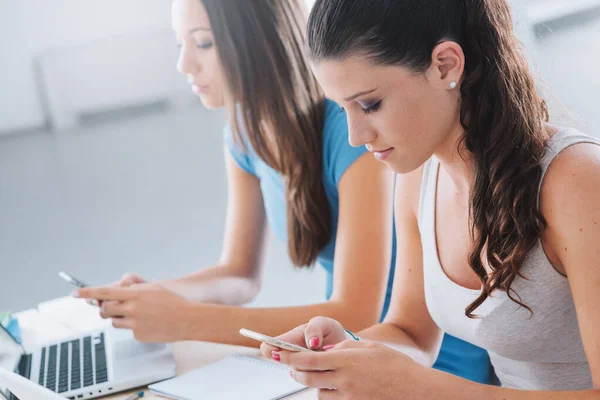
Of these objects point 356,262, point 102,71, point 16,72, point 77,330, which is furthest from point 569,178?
point 16,72

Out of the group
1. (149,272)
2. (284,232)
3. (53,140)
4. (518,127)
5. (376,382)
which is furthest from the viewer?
(53,140)

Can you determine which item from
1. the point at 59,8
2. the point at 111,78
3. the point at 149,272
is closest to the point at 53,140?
the point at 111,78

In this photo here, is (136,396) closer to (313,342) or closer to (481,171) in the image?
(313,342)

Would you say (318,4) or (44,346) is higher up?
(318,4)

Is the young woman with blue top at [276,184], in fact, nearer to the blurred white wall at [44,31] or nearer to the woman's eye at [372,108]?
the woman's eye at [372,108]

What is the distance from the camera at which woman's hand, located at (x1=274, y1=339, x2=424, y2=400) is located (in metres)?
1.01

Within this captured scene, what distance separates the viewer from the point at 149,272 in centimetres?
400

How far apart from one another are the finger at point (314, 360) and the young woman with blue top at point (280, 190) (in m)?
0.45

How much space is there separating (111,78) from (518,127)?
7.34 metres

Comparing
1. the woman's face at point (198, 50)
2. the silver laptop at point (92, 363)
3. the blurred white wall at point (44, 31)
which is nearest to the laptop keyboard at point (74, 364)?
the silver laptop at point (92, 363)

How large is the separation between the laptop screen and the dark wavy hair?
0.79m

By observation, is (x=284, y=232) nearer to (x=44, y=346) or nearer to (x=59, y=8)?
(x=44, y=346)

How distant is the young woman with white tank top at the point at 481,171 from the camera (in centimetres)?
102

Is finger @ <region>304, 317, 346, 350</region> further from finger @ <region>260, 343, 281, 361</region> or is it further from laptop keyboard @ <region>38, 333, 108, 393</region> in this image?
laptop keyboard @ <region>38, 333, 108, 393</region>
